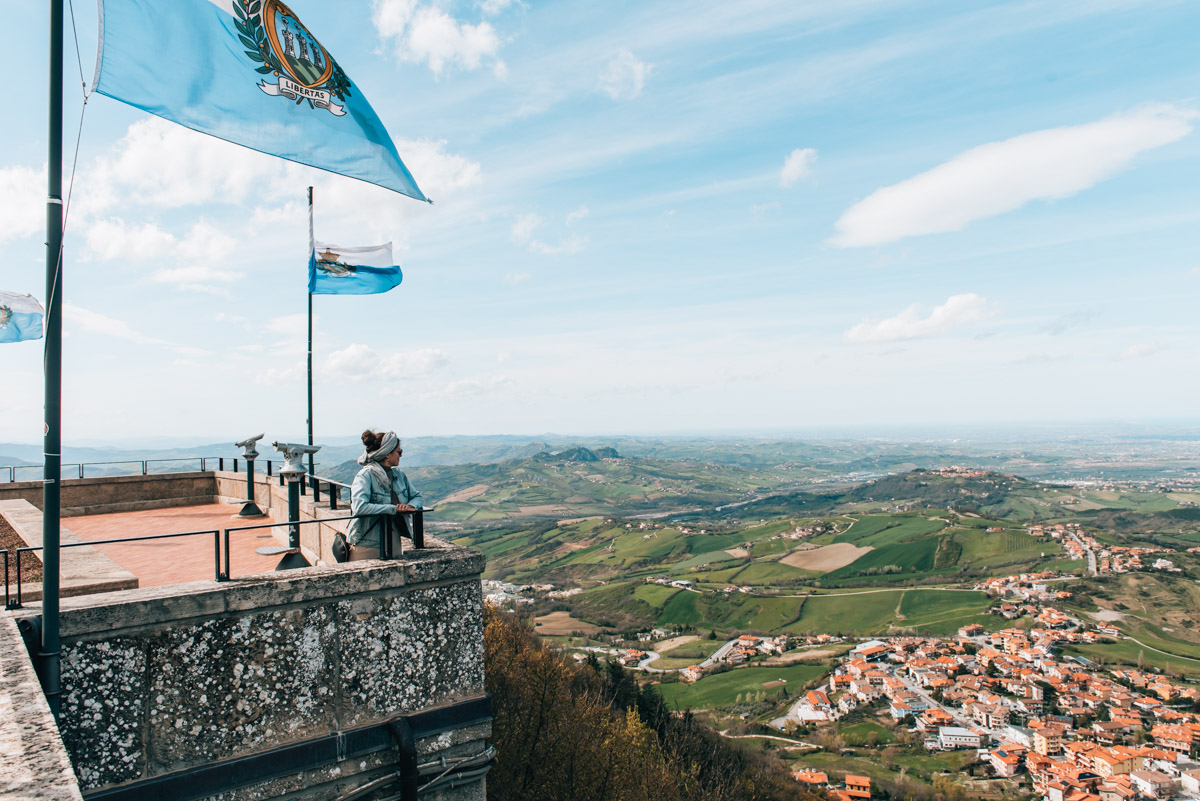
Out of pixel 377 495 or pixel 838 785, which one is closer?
pixel 377 495

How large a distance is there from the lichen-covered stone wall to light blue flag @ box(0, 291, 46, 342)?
13.4 m

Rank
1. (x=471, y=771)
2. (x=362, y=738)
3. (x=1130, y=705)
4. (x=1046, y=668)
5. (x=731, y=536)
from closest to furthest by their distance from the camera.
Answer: (x=362, y=738), (x=471, y=771), (x=1130, y=705), (x=1046, y=668), (x=731, y=536)

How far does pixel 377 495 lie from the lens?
684 cm

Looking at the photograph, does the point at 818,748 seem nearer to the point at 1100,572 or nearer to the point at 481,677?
the point at 481,677

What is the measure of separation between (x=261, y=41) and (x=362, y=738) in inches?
286

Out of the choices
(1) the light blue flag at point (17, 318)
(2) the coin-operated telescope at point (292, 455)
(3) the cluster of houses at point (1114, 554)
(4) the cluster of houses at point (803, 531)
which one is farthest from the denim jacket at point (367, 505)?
(4) the cluster of houses at point (803, 531)

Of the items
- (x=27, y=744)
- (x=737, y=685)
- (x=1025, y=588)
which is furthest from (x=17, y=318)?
(x=1025, y=588)

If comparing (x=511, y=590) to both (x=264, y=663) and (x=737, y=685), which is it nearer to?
(x=737, y=685)

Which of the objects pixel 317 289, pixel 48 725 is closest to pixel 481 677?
pixel 48 725

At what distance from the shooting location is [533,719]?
24844 millimetres

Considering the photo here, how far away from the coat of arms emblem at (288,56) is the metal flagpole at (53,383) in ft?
6.33

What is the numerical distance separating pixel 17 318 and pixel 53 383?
45.8 ft

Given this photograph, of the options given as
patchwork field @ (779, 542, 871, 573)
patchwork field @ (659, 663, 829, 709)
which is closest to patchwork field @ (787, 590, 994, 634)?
patchwork field @ (779, 542, 871, 573)

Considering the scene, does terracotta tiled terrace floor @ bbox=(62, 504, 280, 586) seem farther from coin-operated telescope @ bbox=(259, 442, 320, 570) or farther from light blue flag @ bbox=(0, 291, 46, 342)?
light blue flag @ bbox=(0, 291, 46, 342)
